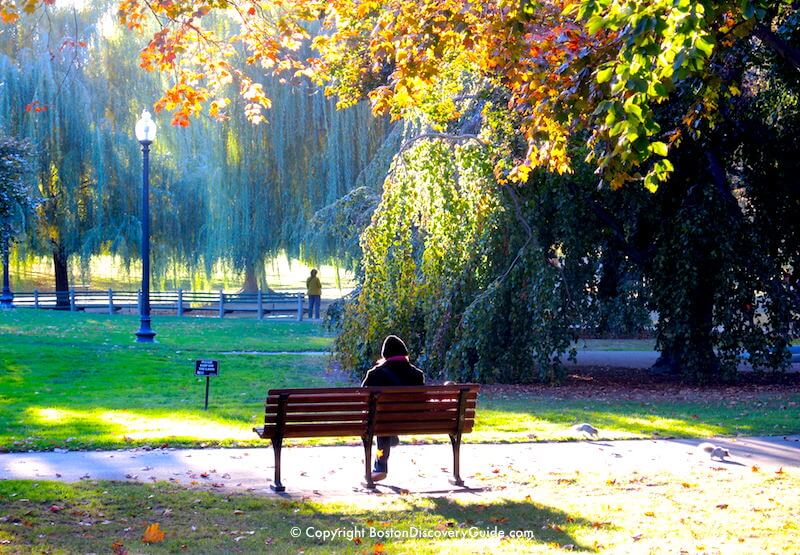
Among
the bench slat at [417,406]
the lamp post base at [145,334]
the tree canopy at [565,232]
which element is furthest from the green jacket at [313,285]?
the bench slat at [417,406]

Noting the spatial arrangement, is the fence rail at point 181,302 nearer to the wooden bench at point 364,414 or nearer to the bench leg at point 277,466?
the wooden bench at point 364,414

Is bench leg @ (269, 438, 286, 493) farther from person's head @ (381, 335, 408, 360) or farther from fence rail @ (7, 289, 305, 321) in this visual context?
fence rail @ (7, 289, 305, 321)

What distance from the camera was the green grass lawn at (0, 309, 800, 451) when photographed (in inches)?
429

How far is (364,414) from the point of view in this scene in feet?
26.5

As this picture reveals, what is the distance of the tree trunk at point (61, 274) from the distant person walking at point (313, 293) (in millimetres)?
8804

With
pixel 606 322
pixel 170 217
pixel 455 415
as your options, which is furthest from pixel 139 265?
pixel 455 415

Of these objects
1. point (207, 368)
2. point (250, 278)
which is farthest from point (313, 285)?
point (207, 368)

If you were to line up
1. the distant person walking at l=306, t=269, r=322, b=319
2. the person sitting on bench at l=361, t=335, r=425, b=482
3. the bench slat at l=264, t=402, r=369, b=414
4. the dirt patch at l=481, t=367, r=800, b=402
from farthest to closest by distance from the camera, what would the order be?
1. the distant person walking at l=306, t=269, r=322, b=319
2. the dirt patch at l=481, t=367, r=800, b=402
3. the person sitting on bench at l=361, t=335, r=425, b=482
4. the bench slat at l=264, t=402, r=369, b=414

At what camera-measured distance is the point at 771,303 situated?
16.7 metres

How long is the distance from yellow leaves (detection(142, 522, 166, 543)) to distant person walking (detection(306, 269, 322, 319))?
25536 mm

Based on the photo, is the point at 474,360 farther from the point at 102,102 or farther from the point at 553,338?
the point at 102,102

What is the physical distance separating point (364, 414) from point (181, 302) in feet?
96.6

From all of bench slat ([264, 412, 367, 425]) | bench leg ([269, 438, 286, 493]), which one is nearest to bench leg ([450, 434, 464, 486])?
bench slat ([264, 412, 367, 425])

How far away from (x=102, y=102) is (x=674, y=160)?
23047 mm
